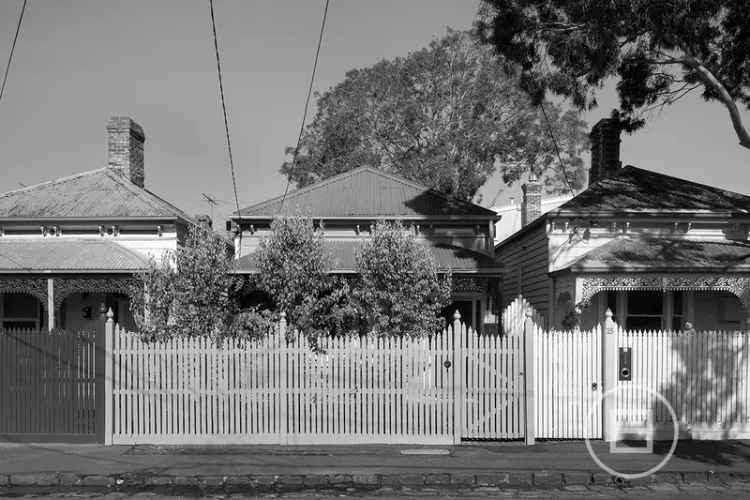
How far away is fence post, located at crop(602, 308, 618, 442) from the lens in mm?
11055

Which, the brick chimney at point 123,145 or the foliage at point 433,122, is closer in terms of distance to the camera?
the brick chimney at point 123,145

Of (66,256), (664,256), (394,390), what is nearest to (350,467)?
(394,390)

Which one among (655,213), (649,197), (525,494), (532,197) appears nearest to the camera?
(525,494)

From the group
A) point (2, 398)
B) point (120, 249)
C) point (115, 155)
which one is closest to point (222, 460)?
point (2, 398)

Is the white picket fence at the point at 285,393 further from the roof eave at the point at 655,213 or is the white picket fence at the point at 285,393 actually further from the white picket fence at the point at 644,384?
the roof eave at the point at 655,213

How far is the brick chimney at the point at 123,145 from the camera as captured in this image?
20734 millimetres

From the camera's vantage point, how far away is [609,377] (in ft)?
36.3

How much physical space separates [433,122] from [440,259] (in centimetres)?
1955

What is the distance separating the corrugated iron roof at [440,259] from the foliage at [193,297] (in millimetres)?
3686

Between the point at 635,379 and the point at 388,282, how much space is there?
4.46 meters

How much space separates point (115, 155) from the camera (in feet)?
68.8

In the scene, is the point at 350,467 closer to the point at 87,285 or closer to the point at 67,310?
the point at 87,285

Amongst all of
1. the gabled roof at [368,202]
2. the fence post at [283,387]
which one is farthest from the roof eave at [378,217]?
the fence post at [283,387]

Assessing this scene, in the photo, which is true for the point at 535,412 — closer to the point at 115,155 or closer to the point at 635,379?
the point at 635,379
